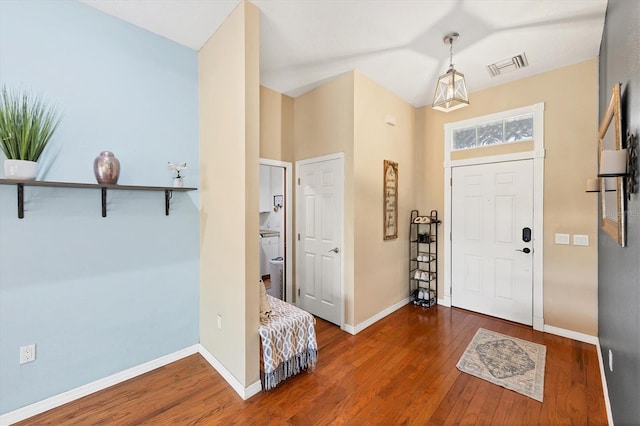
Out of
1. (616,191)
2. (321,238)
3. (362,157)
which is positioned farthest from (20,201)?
(616,191)

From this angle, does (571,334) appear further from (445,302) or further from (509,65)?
(509,65)

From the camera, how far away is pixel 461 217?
12.6 feet

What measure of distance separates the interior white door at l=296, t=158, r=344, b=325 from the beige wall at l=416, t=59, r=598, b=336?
7.86 ft

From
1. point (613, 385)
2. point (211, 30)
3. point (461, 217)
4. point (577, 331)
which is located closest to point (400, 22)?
point (211, 30)

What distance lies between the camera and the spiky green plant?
68.7 inches

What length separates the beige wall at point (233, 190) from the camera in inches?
83.3

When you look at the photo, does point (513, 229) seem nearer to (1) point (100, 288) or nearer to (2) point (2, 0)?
(1) point (100, 288)

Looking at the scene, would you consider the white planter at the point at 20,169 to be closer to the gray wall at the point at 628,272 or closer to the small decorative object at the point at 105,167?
the small decorative object at the point at 105,167

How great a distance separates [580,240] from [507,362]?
1582mm

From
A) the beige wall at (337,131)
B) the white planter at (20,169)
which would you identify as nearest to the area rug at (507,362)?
the beige wall at (337,131)

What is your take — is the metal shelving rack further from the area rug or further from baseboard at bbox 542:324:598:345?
baseboard at bbox 542:324:598:345

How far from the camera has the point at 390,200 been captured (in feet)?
12.3

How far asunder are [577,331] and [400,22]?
3662mm

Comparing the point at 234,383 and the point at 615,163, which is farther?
the point at 234,383
